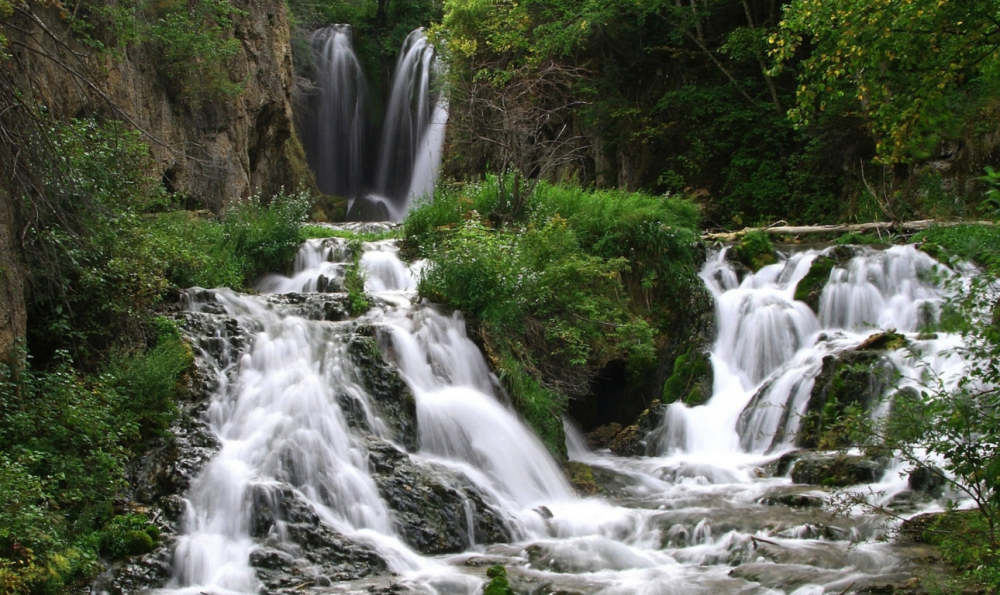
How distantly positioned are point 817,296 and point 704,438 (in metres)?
3.09

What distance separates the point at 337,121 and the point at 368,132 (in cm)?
109

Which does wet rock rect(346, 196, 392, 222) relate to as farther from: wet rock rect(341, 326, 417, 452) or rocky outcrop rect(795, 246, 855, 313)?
wet rock rect(341, 326, 417, 452)

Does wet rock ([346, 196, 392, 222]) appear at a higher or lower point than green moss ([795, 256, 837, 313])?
higher

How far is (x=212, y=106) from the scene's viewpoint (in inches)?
635

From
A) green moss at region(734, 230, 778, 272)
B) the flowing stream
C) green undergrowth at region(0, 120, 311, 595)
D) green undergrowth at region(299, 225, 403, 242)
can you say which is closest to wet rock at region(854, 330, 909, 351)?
the flowing stream

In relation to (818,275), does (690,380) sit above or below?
below

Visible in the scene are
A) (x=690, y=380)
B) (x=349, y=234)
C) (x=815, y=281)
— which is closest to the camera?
(x=690, y=380)

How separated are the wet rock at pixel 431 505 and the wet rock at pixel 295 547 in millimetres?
620

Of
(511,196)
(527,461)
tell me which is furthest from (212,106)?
(527,461)

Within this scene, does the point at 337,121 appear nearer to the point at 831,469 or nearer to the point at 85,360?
the point at 85,360

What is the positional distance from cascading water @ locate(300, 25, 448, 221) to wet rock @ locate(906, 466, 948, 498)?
61.5 feet

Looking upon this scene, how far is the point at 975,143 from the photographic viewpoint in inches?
595

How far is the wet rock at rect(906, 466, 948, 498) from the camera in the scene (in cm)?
802

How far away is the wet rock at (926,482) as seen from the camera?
8.02m
